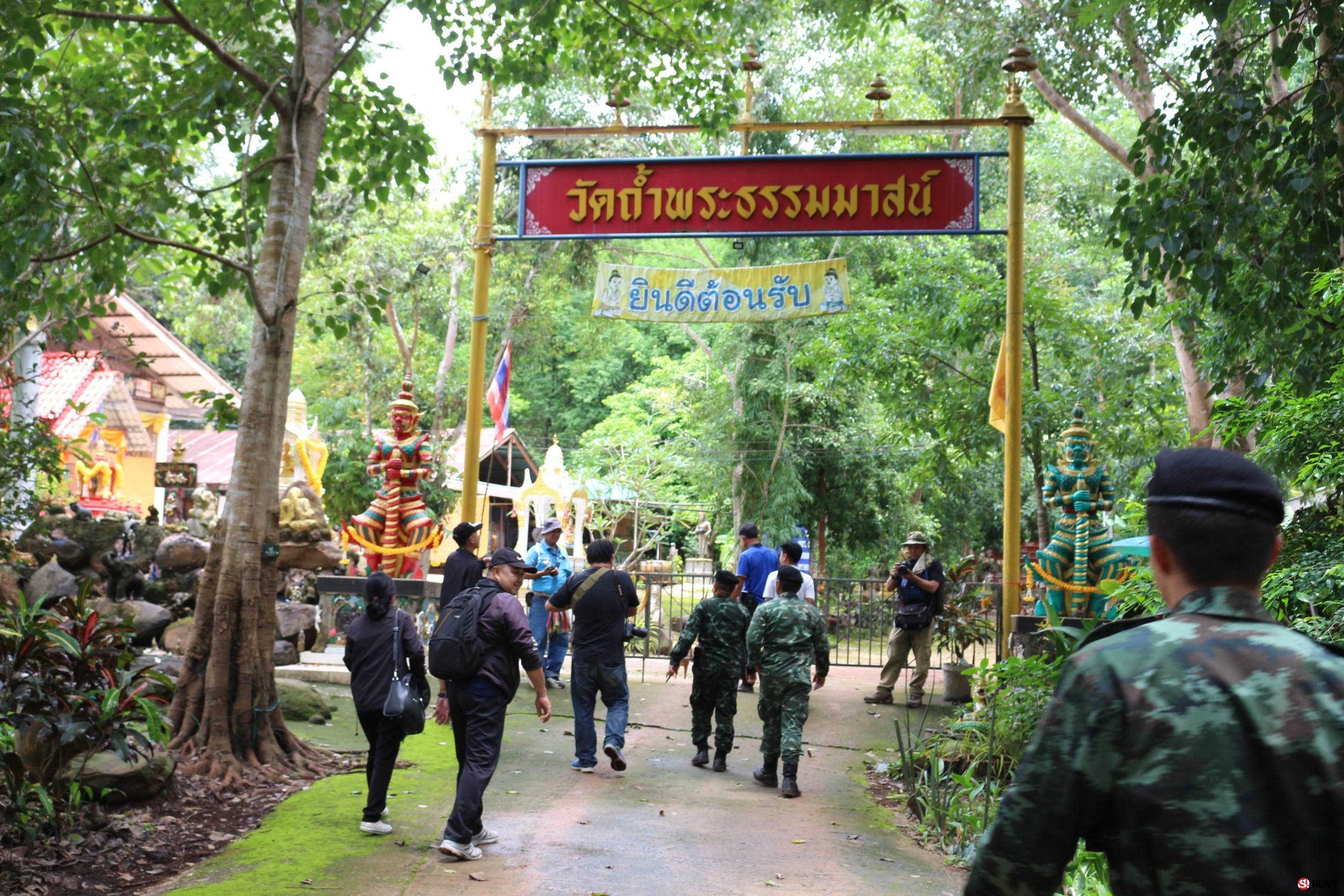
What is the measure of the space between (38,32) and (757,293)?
524 cm

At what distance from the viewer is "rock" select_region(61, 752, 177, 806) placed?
237 inches

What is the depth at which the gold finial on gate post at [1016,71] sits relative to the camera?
8109 millimetres

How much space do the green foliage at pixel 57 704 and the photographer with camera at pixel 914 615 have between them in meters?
6.68

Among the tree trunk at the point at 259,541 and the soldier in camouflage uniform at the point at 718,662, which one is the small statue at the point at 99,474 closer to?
the tree trunk at the point at 259,541

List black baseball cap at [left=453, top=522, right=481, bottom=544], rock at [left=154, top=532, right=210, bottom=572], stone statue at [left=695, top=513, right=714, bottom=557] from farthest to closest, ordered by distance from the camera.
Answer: stone statue at [left=695, top=513, right=714, bottom=557] < rock at [left=154, top=532, right=210, bottom=572] < black baseball cap at [left=453, top=522, right=481, bottom=544]

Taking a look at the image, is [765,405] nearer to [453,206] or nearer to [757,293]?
[453,206]

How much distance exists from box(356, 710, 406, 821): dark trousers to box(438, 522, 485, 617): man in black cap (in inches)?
57.9

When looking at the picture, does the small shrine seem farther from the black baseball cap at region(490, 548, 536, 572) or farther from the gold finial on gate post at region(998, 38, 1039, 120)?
the black baseball cap at region(490, 548, 536, 572)

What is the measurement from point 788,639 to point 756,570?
2.58 meters

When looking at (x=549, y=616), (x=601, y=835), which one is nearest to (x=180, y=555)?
(x=549, y=616)

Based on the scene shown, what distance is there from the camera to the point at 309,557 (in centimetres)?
1622

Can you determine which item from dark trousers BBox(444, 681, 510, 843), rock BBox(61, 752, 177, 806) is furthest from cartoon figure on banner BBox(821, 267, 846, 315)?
rock BBox(61, 752, 177, 806)

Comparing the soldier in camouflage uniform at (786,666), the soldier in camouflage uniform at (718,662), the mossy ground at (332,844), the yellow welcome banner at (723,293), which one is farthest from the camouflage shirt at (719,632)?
the yellow welcome banner at (723,293)

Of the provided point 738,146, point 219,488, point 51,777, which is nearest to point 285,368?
point 51,777
